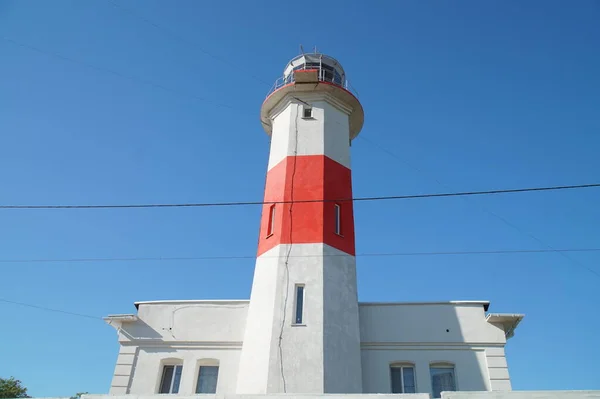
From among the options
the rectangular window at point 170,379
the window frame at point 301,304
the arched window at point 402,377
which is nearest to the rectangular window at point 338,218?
the window frame at point 301,304

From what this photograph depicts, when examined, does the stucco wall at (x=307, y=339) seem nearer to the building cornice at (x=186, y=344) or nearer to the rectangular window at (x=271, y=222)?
the building cornice at (x=186, y=344)

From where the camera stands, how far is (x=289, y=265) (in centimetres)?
1703

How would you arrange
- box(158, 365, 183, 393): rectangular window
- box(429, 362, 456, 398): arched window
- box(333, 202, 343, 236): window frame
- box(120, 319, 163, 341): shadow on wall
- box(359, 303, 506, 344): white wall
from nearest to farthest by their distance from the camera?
box(429, 362, 456, 398): arched window < box(359, 303, 506, 344): white wall < box(158, 365, 183, 393): rectangular window < box(120, 319, 163, 341): shadow on wall < box(333, 202, 343, 236): window frame

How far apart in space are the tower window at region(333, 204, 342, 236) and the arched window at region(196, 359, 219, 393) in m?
6.43

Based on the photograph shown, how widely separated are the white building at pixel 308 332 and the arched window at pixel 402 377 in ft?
0.11

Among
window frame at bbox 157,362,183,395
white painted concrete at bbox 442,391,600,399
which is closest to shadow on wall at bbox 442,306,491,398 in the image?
white painted concrete at bbox 442,391,600,399

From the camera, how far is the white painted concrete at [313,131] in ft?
65.8

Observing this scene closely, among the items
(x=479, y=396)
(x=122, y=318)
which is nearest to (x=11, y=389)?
(x=122, y=318)

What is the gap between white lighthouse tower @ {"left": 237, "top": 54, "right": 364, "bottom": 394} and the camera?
49.9ft

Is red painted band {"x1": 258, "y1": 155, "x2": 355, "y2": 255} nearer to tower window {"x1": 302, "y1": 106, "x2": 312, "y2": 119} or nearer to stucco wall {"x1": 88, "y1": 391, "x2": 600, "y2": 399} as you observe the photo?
tower window {"x1": 302, "y1": 106, "x2": 312, "y2": 119}

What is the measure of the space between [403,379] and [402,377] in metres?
0.07

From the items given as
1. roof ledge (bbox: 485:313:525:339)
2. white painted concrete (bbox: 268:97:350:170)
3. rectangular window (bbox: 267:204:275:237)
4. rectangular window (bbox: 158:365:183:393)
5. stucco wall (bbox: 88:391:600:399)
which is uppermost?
white painted concrete (bbox: 268:97:350:170)

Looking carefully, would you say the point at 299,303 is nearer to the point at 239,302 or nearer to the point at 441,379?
the point at 239,302

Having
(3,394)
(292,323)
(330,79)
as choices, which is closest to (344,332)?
(292,323)
